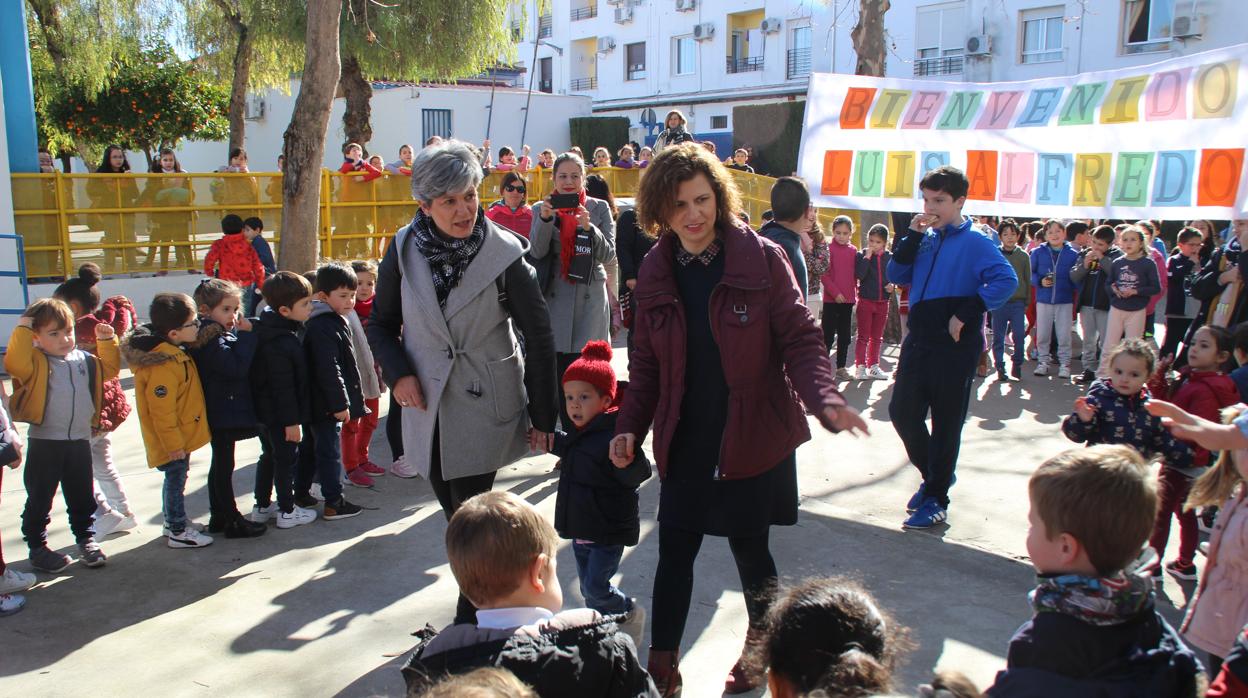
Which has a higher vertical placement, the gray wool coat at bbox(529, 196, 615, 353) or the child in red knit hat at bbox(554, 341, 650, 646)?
the gray wool coat at bbox(529, 196, 615, 353)

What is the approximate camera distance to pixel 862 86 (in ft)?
24.4

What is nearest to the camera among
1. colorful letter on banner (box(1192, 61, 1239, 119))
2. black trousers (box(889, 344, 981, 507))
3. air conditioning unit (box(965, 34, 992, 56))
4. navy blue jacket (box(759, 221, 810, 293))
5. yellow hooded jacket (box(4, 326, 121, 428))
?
yellow hooded jacket (box(4, 326, 121, 428))

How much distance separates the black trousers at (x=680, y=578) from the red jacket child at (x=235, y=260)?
756 cm

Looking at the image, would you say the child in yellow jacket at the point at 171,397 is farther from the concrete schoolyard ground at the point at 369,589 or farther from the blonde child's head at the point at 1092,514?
the blonde child's head at the point at 1092,514

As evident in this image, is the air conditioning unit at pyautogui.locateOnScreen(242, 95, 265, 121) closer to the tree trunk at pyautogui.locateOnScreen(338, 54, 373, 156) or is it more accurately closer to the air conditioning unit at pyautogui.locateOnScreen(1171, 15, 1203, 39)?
the tree trunk at pyautogui.locateOnScreen(338, 54, 373, 156)

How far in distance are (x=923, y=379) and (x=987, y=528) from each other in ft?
2.82

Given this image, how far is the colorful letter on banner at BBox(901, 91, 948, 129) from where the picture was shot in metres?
7.20

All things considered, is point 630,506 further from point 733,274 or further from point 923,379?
point 923,379

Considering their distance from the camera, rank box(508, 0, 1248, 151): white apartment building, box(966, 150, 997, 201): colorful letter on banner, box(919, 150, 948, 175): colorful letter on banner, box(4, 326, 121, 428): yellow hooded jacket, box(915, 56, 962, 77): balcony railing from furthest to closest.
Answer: box(915, 56, 962, 77): balcony railing, box(508, 0, 1248, 151): white apartment building, box(919, 150, 948, 175): colorful letter on banner, box(966, 150, 997, 201): colorful letter on banner, box(4, 326, 121, 428): yellow hooded jacket

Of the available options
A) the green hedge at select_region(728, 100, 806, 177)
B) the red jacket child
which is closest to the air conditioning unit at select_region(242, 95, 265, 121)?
the green hedge at select_region(728, 100, 806, 177)

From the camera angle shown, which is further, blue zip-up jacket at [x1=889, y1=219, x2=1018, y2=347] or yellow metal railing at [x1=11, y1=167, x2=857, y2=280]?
yellow metal railing at [x1=11, y1=167, x2=857, y2=280]

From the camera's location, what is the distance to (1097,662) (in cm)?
195

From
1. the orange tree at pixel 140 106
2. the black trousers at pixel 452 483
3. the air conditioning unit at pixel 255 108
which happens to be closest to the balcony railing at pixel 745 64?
the air conditioning unit at pixel 255 108

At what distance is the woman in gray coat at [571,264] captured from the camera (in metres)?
5.98
